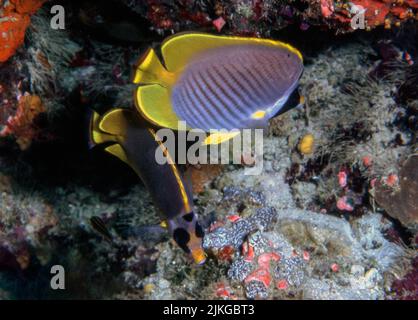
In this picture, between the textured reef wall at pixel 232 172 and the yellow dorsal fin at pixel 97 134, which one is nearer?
the yellow dorsal fin at pixel 97 134

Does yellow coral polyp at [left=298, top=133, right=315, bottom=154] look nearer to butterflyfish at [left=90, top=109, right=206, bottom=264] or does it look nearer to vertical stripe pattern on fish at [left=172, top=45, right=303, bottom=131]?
butterflyfish at [left=90, top=109, right=206, bottom=264]

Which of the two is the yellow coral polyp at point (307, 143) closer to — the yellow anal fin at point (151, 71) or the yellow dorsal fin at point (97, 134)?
the yellow dorsal fin at point (97, 134)

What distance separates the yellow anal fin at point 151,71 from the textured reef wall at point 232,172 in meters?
0.94

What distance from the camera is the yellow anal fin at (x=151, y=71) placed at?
67.0 inches

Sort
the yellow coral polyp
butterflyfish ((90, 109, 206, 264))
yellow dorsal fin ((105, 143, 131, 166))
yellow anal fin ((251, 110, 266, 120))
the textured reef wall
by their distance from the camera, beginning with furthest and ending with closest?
the yellow coral polyp, the textured reef wall, yellow dorsal fin ((105, 143, 131, 166)), butterflyfish ((90, 109, 206, 264)), yellow anal fin ((251, 110, 266, 120))

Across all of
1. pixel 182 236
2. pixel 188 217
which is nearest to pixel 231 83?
pixel 188 217

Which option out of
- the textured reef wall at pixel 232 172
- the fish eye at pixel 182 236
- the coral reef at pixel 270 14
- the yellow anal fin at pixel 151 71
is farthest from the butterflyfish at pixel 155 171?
the coral reef at pixel 270 14

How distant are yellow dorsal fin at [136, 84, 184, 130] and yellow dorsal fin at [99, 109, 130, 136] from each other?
622mm

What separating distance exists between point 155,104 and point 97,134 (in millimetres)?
859

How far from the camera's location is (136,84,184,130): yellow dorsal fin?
1753mm

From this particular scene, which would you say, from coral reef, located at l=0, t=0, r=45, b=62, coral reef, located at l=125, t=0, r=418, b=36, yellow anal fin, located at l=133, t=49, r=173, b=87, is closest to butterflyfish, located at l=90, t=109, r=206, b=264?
yellow anal fin, located at l=133, t=49, r=173, b=87

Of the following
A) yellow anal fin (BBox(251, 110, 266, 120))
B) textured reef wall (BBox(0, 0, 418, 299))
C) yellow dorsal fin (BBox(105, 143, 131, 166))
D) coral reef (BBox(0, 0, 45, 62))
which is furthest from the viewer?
coral reef (BBox(0, 0, 45, 62))
